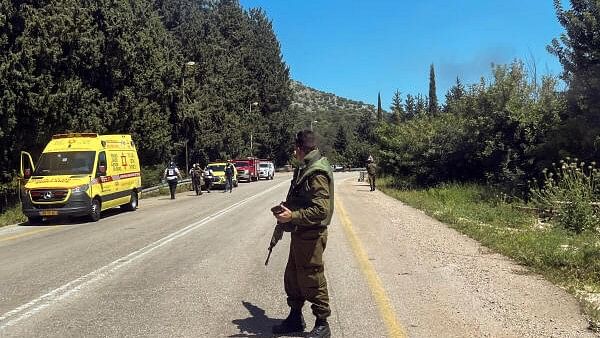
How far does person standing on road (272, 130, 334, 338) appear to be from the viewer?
17.4ft

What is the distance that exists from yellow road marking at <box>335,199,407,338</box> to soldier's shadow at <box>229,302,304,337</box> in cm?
99

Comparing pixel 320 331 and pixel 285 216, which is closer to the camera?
pixel 285 216

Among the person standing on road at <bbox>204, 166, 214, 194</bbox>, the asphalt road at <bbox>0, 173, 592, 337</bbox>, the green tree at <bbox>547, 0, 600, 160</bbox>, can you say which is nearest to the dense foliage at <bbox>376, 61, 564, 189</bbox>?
the green tree at <bbox>547, 0, 600, 160</bbox>

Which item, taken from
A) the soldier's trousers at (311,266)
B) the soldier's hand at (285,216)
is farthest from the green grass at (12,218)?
the soldier's hand at (285,216)

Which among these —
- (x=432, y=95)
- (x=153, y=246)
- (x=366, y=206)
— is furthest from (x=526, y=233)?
(x=432, y=95)

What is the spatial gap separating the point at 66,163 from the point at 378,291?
46.5 feet

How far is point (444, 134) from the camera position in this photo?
29812mm

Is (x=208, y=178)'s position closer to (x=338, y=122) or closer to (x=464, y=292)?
(x=464, y=292)

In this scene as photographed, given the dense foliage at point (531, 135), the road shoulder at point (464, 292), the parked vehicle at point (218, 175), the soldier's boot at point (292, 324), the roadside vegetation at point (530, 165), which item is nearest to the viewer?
the soldier's boot at point (292, 324)

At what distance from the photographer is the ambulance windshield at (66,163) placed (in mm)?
18500

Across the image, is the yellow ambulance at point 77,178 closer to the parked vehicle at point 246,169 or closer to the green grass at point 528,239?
the green grass at point 528,239

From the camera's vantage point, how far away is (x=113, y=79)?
1246 inches

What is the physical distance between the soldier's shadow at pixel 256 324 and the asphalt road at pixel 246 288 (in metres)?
0.02

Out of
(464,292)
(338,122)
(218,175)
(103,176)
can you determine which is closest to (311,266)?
(464,292)
